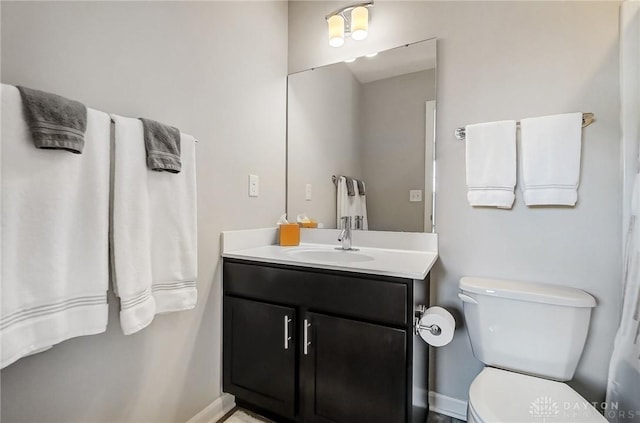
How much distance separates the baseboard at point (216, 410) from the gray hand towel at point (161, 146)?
3.73 ft

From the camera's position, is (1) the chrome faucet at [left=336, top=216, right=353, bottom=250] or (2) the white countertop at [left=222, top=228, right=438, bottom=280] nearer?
(2) the white countertop at [left=222, top=228, right=438, bottom=280]

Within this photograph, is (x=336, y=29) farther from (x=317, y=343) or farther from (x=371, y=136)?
(x=317, y=343)

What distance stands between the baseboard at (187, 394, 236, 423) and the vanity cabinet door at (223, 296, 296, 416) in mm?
70

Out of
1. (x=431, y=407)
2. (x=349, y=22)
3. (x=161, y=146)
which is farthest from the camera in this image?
(x=349, y=22)

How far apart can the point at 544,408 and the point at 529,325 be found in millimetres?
311

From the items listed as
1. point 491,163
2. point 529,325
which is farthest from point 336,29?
point 529,325

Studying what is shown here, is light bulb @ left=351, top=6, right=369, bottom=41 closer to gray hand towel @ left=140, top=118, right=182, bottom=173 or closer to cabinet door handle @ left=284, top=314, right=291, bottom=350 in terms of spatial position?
gray hand towel @ left=140, top=118, right=182, bottom=173

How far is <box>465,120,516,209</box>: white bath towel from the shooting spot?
131cm

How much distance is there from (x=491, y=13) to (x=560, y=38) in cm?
33

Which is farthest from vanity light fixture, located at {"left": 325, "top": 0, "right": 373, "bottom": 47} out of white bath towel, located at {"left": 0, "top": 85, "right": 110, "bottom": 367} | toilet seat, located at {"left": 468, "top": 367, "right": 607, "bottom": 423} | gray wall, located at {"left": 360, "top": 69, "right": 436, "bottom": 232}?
toilet seat, located at {"left": 468, "top": 367, "right": 607, "bottom": 423}

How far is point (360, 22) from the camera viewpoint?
1629 mm

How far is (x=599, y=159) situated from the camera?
1.20m

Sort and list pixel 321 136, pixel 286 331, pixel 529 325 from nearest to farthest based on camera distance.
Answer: pixel 529 325 → pixel 286 331 → pixel 321 136

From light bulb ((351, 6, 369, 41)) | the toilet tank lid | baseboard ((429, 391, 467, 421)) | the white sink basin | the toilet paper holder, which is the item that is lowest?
baseboard ((429, 391, 467, 421))
